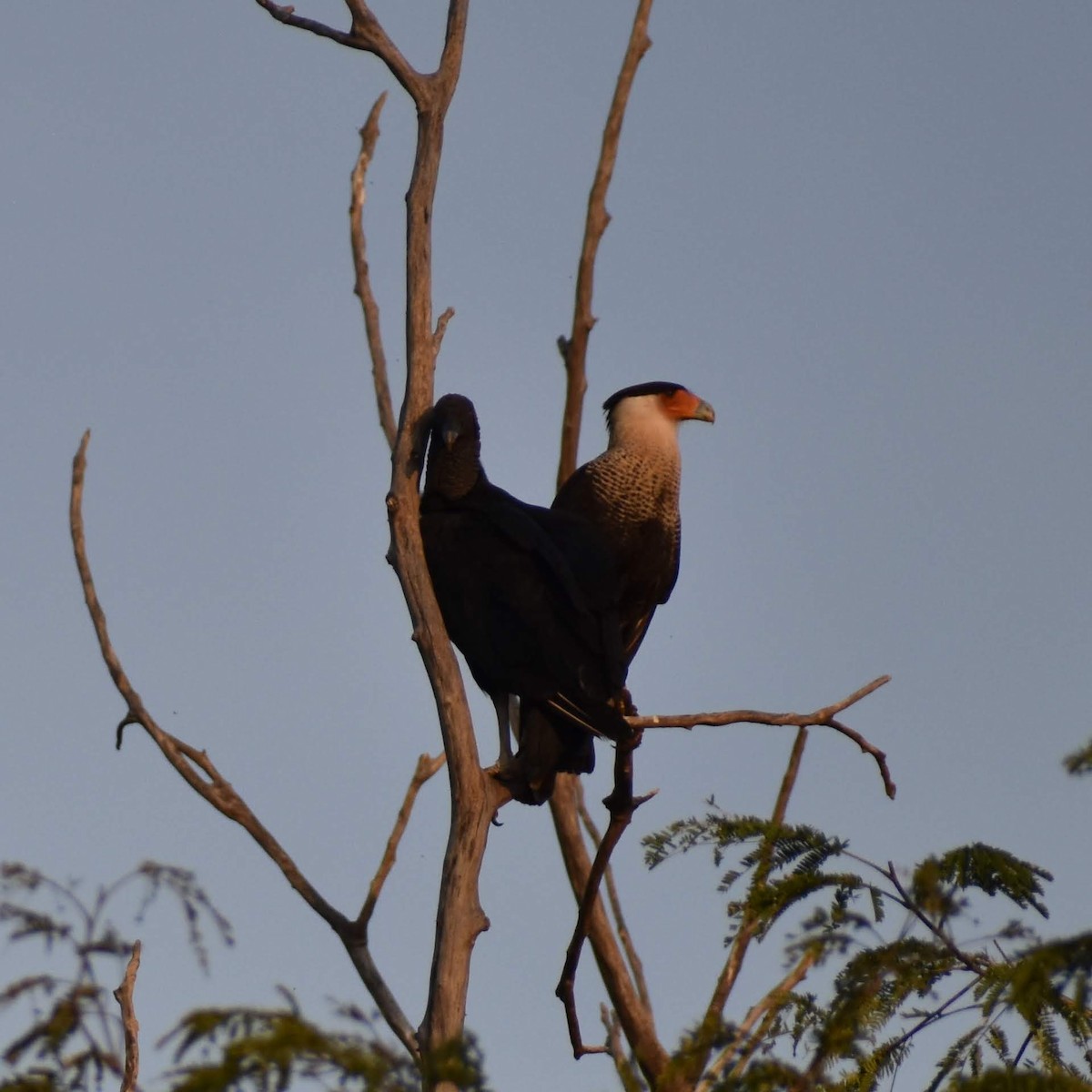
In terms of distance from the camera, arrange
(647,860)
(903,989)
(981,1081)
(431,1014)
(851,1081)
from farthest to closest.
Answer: (647,860) → (431,1014) → (851,1081) → (903,989) → (981,1081)

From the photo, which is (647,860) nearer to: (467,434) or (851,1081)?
(851,1081)

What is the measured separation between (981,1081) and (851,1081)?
1305mm

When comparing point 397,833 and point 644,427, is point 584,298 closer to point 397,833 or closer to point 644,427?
point 644,427

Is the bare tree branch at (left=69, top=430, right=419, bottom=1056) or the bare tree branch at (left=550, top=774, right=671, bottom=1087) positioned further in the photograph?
the bare tree branch at (left=550, top=774, right=671, bottom=1087)

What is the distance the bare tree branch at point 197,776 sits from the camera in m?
4.66

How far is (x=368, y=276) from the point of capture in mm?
5738

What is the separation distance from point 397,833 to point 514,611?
0.88 metres

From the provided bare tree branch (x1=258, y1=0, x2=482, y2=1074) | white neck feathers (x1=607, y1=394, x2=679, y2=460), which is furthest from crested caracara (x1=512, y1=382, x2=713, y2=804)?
bare tree branch (x1=258, y1=0, x2=482, y2=1074)

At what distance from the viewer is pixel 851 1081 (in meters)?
3.90

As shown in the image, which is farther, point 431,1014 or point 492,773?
point 492,773

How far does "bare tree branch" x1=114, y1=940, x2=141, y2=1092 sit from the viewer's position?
3957mm

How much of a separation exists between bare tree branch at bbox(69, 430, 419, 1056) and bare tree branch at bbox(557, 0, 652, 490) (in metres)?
2.98

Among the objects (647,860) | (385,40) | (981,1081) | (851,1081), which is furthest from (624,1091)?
(385,40)

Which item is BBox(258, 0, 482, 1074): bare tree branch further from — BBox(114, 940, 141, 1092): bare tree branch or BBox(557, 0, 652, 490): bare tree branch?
BBox(557, 0, 652, 490): bare tree branch
